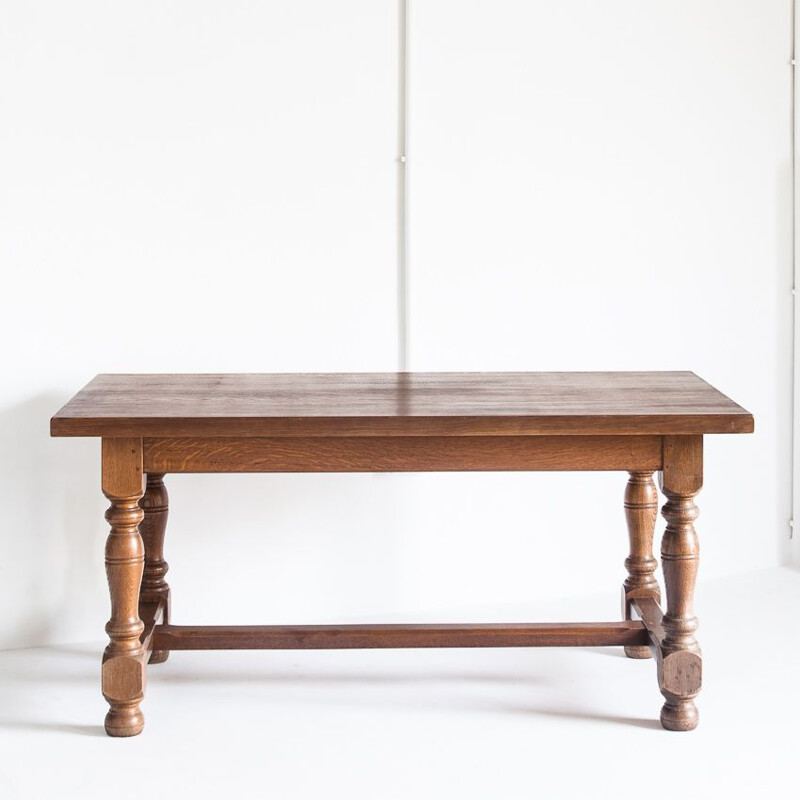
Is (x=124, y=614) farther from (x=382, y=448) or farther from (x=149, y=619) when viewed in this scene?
(x=382, y=448)

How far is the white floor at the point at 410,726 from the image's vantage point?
259 cm

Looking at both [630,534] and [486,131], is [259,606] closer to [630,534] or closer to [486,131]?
[630,534]

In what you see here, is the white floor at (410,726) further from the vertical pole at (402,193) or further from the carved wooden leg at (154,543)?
the vertical pole at (402,193)

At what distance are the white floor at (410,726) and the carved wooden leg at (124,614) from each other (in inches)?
2.7

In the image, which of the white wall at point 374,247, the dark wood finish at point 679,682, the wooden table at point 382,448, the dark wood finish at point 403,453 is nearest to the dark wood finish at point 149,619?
the wooden table at point 382,448

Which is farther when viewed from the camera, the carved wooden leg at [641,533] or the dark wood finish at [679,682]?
the carved wooden leg at [641,533]

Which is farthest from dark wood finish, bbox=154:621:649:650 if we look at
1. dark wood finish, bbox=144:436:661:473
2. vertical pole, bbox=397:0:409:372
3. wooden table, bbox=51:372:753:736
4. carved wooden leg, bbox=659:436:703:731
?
vertical pole, bbox=397:0:409:372

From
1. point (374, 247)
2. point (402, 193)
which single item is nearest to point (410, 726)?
point (374, 247)

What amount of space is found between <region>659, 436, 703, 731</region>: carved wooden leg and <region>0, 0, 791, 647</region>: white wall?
3.00 ft

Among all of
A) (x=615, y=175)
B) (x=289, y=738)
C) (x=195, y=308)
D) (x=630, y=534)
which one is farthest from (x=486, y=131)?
(x=289, y=738)

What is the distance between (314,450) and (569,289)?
1316mm

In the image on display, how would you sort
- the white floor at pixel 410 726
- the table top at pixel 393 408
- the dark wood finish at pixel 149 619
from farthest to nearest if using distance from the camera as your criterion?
1. the dark wood finish at pixel 149 619
2. the table top at pixel 393 408
3. the white floor at pixel 410 726

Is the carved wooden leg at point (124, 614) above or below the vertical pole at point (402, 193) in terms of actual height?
below

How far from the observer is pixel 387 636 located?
3.10m
